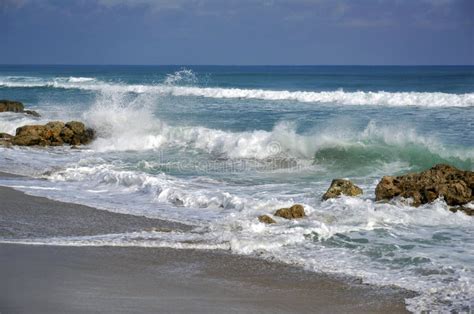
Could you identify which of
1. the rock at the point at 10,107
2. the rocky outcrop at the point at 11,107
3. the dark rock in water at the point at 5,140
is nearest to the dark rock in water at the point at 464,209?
the dark rock in water at the point at 5,140

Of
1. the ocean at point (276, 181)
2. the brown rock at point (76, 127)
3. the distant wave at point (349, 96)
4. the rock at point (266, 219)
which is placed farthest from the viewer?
the distant wave at point (349, 96)

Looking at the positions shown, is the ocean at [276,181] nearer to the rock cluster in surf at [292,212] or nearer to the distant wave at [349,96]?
the rock cluster in surf at [292,212]

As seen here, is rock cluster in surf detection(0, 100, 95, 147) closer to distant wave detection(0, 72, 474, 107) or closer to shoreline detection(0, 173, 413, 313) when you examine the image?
distant wave detection(0, 72, 474, 107)

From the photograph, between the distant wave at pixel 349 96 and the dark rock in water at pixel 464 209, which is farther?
the distant wave at pixel 349 96

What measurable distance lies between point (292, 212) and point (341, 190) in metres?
1.51

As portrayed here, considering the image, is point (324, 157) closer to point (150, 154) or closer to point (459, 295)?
point (150, 154)

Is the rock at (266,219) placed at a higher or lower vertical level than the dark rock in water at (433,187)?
lower

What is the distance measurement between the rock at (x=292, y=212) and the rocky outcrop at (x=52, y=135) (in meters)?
10.9

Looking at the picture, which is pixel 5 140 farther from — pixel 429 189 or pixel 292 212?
pixel 429 189

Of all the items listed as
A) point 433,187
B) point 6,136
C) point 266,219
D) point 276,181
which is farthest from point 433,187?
point 6,136

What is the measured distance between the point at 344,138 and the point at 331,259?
9623 millimetres

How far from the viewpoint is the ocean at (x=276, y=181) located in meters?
7.11

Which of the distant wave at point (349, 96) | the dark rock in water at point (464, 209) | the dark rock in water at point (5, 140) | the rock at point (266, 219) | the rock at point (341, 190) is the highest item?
the distant wave at point (349, 96)

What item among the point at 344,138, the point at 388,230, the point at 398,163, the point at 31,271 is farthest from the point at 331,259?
the point at 344,138
